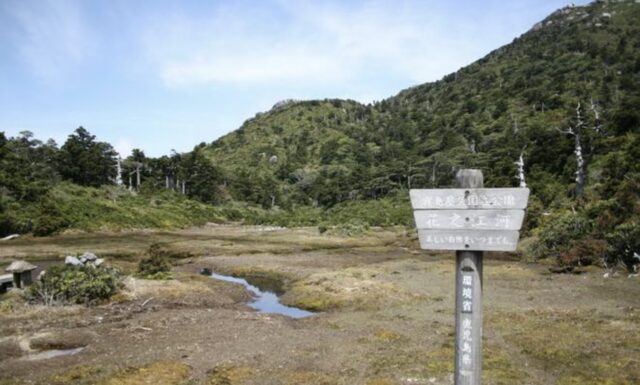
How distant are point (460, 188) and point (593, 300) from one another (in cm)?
2108

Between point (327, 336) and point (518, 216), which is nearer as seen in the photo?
point (518, 216)

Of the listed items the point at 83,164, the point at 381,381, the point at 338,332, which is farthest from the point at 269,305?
the point at 83,164

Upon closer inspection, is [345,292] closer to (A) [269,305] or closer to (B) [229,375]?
(A) [269,305]

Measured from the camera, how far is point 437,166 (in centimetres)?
11819

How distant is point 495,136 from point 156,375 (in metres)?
115

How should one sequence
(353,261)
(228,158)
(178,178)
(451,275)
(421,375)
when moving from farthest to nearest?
(228,158)
(178,178)
(353,261)
(451,275)
(421,375)

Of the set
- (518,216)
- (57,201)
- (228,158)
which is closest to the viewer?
(518,216)

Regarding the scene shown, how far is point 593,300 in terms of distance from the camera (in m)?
24.0

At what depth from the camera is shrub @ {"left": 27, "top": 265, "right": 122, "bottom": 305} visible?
25.2 metres

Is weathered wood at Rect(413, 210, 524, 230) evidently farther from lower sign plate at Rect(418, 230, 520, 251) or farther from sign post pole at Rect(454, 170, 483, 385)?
sign post pole at Rect(454, 170, 483, 385)

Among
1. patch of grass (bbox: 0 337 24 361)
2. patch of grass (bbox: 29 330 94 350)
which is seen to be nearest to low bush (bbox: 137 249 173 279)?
patch of grass (bbox: 29 330 94 350)

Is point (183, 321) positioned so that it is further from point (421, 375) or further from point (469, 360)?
point (469, 360)

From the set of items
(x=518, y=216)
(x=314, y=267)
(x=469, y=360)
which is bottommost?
(x=314, y=267)

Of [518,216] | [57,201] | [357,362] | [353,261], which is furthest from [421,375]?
[57,201]
